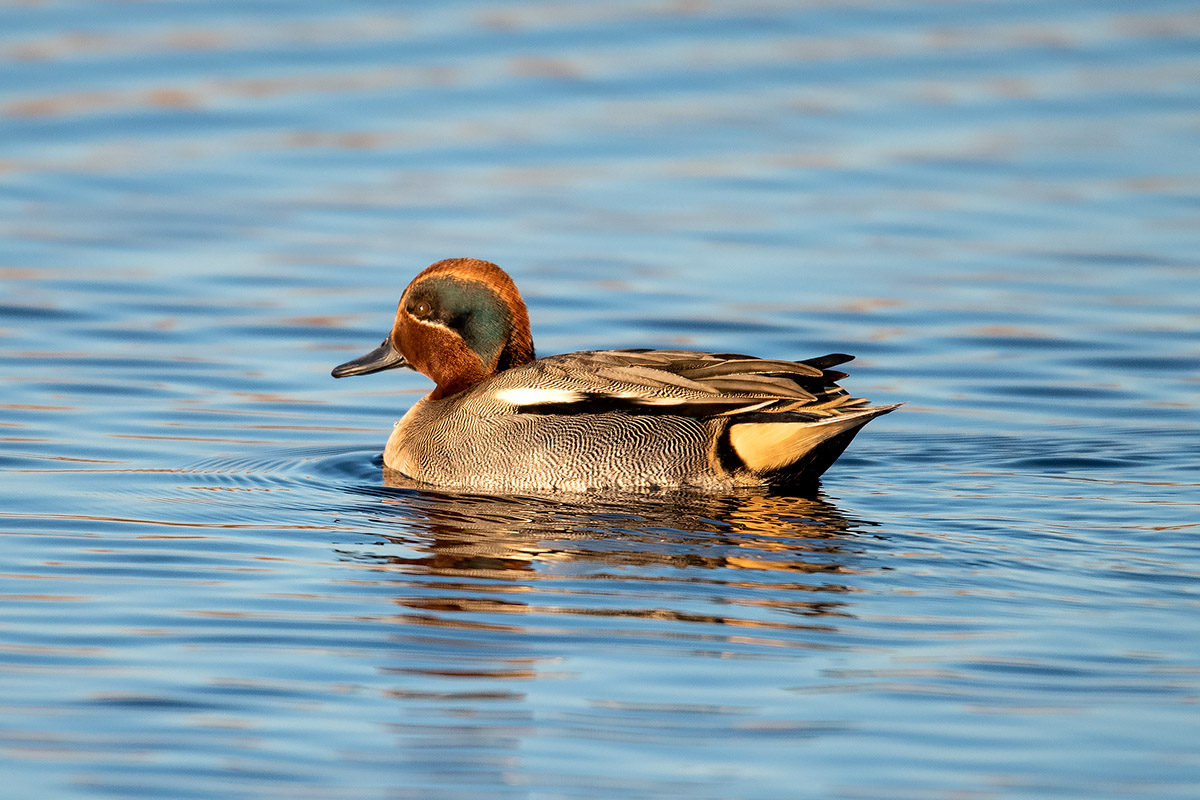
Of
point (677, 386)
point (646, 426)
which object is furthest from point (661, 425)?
point (677, 386)

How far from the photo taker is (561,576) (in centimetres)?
669

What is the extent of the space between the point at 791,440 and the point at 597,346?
3.32 metres

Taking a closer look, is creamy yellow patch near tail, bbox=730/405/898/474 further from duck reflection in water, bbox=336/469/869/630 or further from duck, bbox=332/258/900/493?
duck reflection in water, bbox=336/469/869/630

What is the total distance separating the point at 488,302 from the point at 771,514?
192 cm

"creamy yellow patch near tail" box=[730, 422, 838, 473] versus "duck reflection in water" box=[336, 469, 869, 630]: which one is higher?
"creamy yellow patch near tail" box=[730, 422, 838, 473]

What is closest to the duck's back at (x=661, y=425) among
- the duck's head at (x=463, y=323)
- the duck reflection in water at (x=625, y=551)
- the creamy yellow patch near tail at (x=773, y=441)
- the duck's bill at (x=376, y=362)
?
the creamy yellow patch near tail at (x=773, y=441)

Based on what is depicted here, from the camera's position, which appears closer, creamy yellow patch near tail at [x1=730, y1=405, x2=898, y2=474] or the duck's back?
creamy yellow patch near tail at [x1=730, y1=405, x2=898, y2=474]

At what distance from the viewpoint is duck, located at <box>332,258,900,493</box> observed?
26.5ft

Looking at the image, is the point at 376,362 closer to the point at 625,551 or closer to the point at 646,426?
the point at 646,426

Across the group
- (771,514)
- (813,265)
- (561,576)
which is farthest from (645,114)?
(561,576)

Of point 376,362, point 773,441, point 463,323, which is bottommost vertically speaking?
point 773,441

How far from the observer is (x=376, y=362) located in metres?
9.42

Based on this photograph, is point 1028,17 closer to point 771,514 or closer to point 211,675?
point 771,514

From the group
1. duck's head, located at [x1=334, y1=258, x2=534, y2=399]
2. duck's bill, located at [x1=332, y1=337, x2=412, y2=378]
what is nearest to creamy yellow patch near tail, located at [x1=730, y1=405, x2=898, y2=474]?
duck's head, located at [x1=334, y1=258, x2=534, y2=399]
